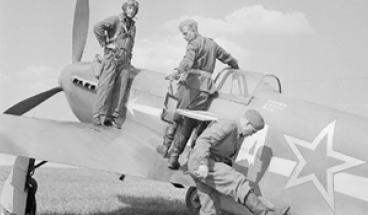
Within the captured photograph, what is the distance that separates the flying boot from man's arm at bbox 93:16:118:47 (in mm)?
3426

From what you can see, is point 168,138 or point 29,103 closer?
point 168,138

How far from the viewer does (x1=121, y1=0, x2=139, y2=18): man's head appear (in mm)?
6449

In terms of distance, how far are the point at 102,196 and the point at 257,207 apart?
501 centimetres

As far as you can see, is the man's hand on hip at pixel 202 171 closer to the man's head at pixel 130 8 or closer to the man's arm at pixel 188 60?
the man's arm at pixel 188 60

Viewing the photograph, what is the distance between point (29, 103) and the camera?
7184 millimetres

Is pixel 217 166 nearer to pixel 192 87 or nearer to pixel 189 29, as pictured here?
pixel 192 87

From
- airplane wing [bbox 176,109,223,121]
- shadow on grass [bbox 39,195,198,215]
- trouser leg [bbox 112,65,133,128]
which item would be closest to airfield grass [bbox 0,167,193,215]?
shadow on grass [bbox 39,195,198,215]

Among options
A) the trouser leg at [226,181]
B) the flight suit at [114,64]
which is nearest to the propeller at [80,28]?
the flight suit at [114,64]

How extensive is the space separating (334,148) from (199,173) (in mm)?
1281

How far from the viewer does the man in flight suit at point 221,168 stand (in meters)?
4.18

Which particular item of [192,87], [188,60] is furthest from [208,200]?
[188,60]

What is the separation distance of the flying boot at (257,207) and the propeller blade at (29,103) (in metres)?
4.09

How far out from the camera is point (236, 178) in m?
4.25

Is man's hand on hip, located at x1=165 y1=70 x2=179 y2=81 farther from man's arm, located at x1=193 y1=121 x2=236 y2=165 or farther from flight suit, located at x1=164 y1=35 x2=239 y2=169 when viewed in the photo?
man's arm, located at x1=193 y1=121 x2=236 y2=165
